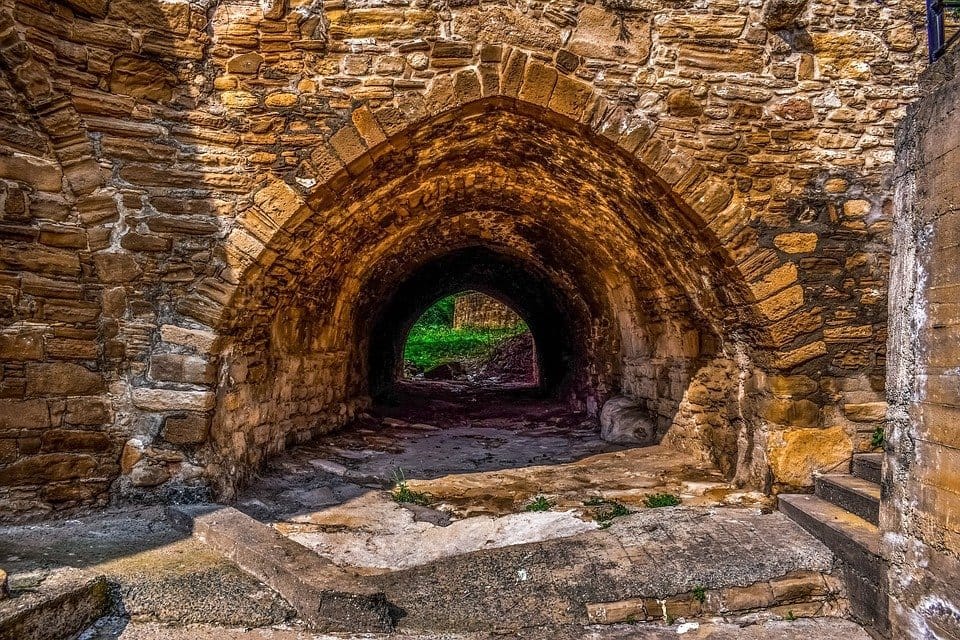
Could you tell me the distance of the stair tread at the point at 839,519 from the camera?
10.0 feet

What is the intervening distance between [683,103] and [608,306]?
3.65 metres

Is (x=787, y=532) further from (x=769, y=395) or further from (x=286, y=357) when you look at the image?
(x=286, y=357)

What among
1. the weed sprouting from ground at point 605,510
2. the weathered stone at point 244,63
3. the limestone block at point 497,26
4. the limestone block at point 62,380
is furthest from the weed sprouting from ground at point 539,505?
the weathered stone at point 244,63

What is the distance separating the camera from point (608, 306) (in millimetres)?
7598

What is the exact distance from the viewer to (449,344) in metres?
20.6

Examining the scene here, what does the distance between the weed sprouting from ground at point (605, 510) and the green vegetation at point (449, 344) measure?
13.1 metres

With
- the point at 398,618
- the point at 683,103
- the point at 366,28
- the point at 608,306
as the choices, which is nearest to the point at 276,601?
the point at 398,618

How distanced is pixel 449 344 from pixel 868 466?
17030mm

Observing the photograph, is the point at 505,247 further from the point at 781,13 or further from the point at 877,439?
the point at 877,439

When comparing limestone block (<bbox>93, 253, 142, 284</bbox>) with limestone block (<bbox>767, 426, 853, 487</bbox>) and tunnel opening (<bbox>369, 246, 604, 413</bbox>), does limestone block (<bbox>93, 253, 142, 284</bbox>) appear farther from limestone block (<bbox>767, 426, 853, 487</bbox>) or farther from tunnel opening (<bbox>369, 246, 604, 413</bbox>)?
tunnel opening (<bbox>369, 246, 604, 413</bbox>)

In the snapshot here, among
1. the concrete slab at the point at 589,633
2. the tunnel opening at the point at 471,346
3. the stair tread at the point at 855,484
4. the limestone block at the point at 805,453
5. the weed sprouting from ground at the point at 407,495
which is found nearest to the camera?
the concrete slab at the point at 589,633

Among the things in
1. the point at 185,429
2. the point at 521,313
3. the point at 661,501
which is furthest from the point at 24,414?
the point at 521,313

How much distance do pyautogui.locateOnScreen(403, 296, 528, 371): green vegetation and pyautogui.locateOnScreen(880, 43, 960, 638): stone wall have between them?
15.0 metres

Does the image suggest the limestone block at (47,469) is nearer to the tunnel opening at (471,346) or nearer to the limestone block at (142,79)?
the limestone block at (142,79)
